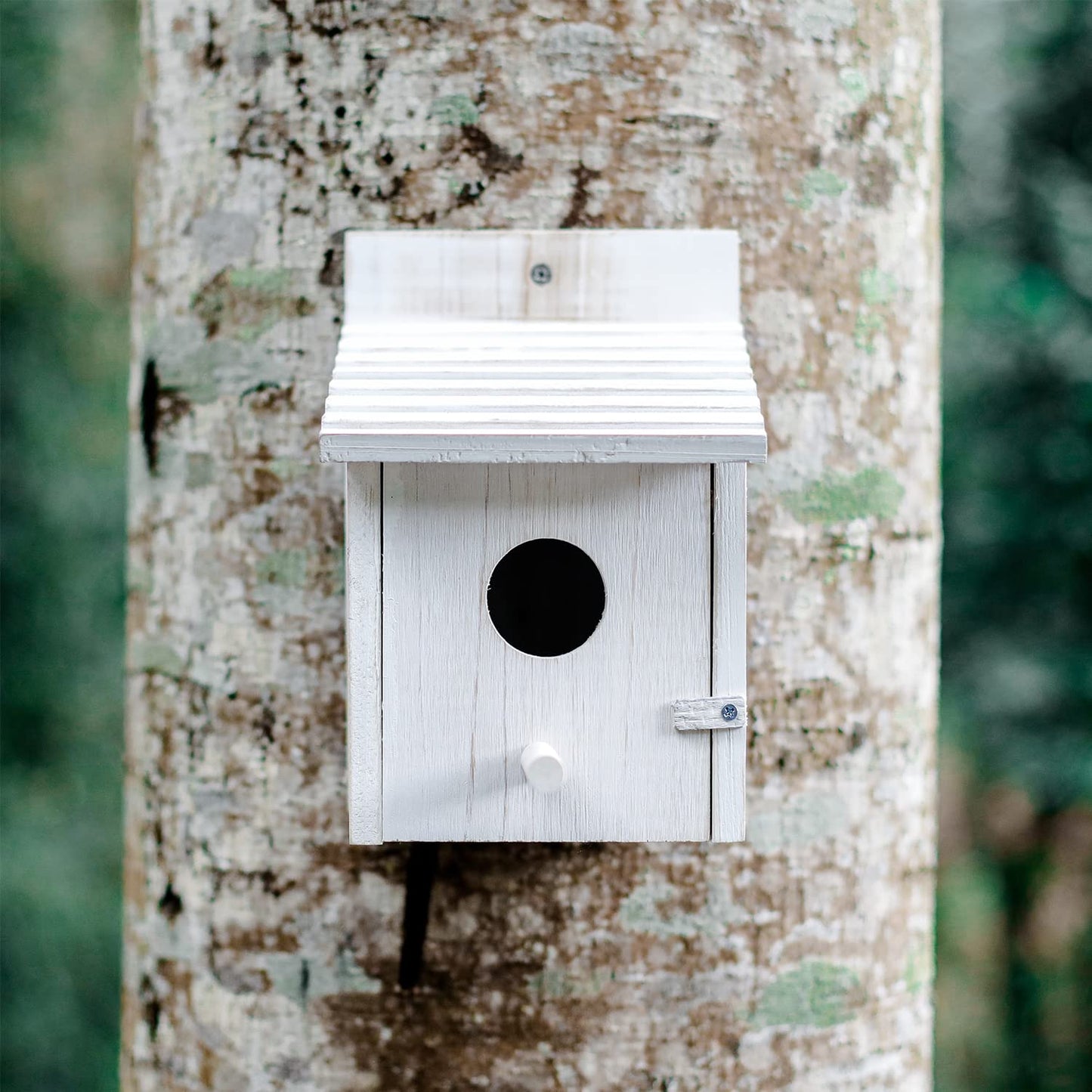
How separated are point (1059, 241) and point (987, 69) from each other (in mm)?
→ 1106

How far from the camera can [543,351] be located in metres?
1.07

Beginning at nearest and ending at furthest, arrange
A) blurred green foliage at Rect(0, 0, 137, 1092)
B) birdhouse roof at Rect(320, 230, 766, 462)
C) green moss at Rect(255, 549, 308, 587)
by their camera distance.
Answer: birdhouse roof at Rect(320, 230, 766, 462) → green moss at Rect(255, 549, 308, 587) → blurred green foliage at Rect(0, 0, 137, 1092)

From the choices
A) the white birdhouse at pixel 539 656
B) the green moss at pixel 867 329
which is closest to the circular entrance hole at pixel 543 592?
the white birdhouse at pixel 539 656

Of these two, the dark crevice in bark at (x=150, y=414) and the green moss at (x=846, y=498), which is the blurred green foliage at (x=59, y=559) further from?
the green moss at (x=846, y=498)

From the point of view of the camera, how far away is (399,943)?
1101 millimetres

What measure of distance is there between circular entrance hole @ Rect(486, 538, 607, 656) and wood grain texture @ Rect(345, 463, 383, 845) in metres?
0.11

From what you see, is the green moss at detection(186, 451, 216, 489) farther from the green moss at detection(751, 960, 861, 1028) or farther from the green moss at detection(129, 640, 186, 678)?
the green moss at detection(751, 960, 861, 1028)

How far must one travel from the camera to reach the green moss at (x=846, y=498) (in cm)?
113

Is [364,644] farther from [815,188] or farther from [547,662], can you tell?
[815,188]

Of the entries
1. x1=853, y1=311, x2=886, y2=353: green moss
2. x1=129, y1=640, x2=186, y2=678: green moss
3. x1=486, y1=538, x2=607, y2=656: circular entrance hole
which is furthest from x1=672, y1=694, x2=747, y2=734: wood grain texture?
x1=129, y1=640, x2=186, y2=678: green moss

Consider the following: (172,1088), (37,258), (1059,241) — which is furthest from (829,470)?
(37,258)

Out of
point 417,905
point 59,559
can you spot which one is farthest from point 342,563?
point 59,559

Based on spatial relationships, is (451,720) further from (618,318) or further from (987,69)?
(987,69)

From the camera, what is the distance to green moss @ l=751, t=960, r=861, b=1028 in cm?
112
